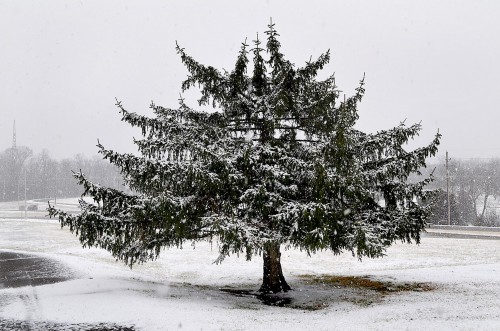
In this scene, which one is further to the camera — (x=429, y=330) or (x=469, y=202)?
(x=469, y=202)

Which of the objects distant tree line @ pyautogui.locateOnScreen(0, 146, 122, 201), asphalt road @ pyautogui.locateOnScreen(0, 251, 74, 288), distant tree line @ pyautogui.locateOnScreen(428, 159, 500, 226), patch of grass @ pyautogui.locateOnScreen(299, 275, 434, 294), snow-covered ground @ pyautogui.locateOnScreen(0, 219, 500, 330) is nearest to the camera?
snow-covered ground @ pyautogui.locateOnScreen(0, 219, 500, 330)

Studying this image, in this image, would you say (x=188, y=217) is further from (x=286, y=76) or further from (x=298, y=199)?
(x=286, y=76)

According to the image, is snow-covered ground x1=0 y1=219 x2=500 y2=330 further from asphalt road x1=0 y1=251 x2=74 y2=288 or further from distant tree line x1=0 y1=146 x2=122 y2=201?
distant tree line x1=0 y1=146 x2=122 y2=201

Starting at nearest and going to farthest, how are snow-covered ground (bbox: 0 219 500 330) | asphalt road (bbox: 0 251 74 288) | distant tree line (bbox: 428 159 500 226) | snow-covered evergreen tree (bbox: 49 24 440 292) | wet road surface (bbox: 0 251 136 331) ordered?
wet road surface (bbox: 0 251 136 331)
snow-covered ground (bbox: 0 219 500 330)
snow-covered evergreen tree (bbox: 49 24 440 292)
asphalt road (bbox: 0 251 74 288)
distant tree line (bbox: 428 159 500 226)

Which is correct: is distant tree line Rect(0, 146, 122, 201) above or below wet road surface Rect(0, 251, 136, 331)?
above

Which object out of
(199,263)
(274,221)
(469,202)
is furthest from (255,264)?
(469,202)

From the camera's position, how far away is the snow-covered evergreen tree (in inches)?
447

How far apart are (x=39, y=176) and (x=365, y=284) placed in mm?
121825

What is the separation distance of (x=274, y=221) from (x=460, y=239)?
26974 mm

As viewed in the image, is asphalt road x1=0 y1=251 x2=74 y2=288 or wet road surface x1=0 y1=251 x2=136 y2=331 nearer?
wet road surface x1=0 y1=251 x2=136 y2=331

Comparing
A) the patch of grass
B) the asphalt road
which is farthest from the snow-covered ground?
the asphalt road

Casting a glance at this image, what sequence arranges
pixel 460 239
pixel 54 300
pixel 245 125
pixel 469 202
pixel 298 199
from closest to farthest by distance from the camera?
pixel 54 300
pixel 298 199
pixel 245 125
pixel 460 239
pixel 469 202

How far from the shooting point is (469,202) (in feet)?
218

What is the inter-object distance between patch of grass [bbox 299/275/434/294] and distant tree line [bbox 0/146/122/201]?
294 feet
